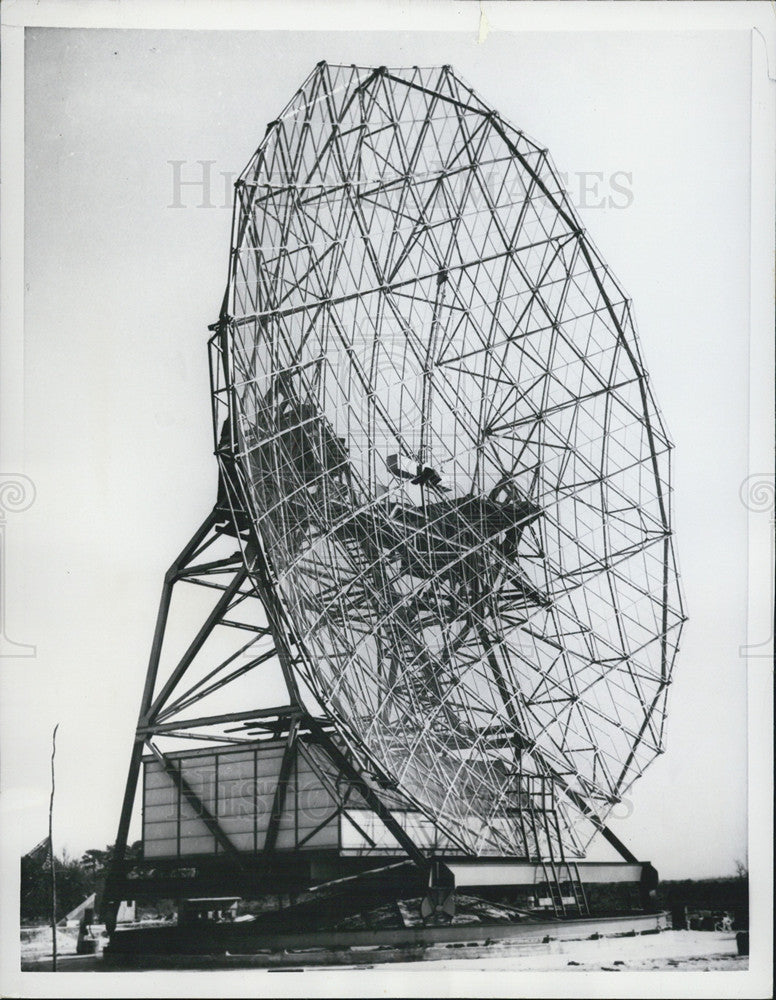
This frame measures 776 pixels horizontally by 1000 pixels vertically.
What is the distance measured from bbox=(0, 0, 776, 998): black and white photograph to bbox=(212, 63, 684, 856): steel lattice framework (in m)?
0.09

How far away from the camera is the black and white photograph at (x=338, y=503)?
89.1ft

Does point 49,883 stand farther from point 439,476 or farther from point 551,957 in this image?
point 439,476

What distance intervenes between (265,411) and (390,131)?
5.65 meters

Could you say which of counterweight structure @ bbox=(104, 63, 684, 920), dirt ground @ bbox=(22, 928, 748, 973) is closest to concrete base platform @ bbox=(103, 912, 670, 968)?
dirt ground @ bbox=(22, 928, 748, 973)

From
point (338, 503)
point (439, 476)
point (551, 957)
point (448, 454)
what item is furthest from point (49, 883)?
point (448, 454)

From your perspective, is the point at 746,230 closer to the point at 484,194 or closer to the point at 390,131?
the point at 484,194

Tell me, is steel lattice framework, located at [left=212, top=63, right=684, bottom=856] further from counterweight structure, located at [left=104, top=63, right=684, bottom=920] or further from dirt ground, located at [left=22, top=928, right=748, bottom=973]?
dirt ground, located at [left=22, top=928, right=748, bottom=973]

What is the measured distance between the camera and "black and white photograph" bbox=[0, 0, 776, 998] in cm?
2716

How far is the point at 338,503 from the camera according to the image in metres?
28.3

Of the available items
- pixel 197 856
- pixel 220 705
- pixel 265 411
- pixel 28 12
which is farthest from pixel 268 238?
pixel 197 856

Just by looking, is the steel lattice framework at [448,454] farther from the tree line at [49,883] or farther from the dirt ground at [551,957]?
the tree line at [49,883]

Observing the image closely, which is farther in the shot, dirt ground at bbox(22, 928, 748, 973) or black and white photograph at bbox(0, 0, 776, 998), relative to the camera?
black and white photograph at bbox(0, 0, 776, 998)

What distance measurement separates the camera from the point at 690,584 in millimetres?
28375

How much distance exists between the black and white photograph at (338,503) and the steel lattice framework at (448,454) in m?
0.09
